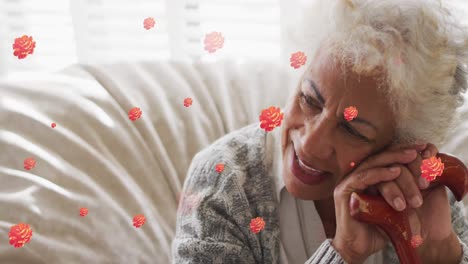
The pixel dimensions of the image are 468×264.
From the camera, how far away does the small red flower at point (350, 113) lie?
732 millimetres

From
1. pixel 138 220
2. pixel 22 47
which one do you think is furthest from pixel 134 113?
pixel 22 47

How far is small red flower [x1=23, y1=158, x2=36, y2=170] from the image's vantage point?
913 mm

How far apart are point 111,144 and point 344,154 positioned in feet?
1.31

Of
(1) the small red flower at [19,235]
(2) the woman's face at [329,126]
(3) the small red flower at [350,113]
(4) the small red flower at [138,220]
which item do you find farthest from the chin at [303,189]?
(1) the small red flower at [19,235]

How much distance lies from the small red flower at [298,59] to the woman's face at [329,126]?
0.07 ft

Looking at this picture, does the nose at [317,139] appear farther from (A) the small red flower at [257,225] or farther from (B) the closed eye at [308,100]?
(A) the small red flower at [257,225]

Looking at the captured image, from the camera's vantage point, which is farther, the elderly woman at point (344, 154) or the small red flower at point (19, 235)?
the small red flower at point (19, 235)

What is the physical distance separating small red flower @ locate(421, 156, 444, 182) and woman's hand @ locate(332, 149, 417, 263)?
2 cm

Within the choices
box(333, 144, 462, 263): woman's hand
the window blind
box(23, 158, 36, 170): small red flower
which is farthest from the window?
box(333, 144, 462, 263): woman's hand

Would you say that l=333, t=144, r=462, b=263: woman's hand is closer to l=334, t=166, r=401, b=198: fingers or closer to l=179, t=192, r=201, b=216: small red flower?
l=334, t=166, r=401, b=198: fingers

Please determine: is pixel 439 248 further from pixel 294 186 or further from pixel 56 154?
pixel 56 154

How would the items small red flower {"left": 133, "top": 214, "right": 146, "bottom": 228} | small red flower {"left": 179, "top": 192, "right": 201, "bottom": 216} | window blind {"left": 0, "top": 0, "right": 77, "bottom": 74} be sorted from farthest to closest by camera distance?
window blind {"left": 0, "top": 0, "right": 77, "bottom": 74} < small red flower {"left": 133, "top": 214, "right": 146, "bottom": 228} < small red flower {"left": 179, "top": 192, "right": 201, "bottom": 216}

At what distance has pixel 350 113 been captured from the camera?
734 mm

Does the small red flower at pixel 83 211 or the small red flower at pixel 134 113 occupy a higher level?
the small red flower at pixel 134 113
